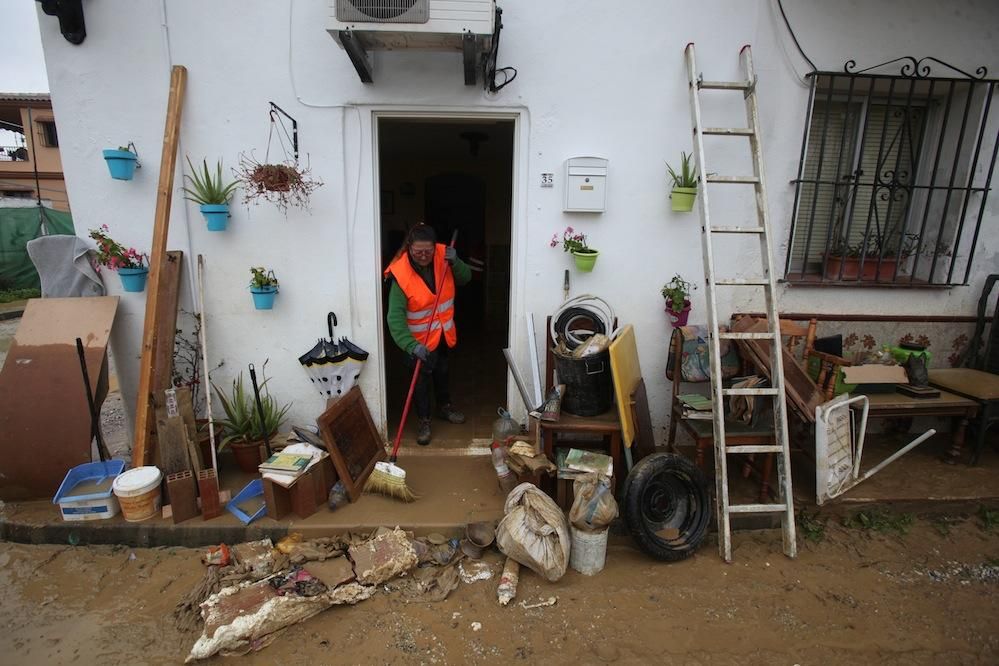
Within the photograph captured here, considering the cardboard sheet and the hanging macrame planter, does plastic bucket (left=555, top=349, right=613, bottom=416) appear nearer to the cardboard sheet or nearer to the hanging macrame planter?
the hanging macrame planter

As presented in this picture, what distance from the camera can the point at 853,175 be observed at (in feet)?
12.9

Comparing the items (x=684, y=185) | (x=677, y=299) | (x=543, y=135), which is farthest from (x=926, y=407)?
(x=543, y=135)

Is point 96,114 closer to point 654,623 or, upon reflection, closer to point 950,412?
point 654,623

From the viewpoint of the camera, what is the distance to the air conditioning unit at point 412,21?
279 centimetres

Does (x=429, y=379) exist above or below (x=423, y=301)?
below

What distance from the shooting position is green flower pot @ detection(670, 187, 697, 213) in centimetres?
350

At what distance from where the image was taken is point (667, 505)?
3061 mm

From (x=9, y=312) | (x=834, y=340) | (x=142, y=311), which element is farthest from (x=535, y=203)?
(x=9, y=312)

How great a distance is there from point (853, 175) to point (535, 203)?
2.71 m

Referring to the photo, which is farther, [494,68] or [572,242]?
[572,242]

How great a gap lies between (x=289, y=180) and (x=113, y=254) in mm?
1381

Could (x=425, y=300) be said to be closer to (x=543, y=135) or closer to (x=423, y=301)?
(x=423, y=301)

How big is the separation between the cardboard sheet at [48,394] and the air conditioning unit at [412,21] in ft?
8.62

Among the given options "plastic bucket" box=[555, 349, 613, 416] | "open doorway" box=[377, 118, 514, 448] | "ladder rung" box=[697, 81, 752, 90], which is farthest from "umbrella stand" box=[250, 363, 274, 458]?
"ladder rung" box=[697, 81, 752, 90]
